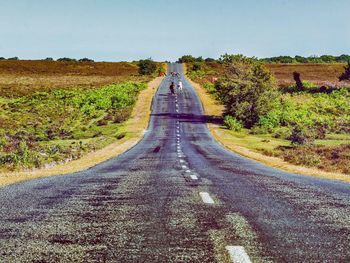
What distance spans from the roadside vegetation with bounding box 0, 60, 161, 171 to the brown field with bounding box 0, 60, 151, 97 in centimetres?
18

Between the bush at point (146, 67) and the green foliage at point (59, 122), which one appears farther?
the bush at point (146, 67)

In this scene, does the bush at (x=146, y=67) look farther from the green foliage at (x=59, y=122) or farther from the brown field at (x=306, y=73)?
the green foliage at (x=59, y=122)

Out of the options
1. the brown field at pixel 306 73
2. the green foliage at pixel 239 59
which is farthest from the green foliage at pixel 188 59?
the green foliage at pixel 239 59

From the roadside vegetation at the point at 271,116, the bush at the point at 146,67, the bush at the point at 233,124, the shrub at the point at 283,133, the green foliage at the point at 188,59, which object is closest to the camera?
the roadside vegetation at the point at 271,116

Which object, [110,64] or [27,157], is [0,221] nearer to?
[27,157]

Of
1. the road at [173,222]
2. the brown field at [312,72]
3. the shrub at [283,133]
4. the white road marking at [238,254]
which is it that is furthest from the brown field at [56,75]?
the white road marking at [238,254]

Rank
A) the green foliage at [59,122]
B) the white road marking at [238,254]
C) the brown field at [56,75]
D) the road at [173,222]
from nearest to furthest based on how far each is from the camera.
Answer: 1. the white road marking at [238,254]
2. the road at [173,222]
3. the green foliage at [59,122]
4. the brown field at [56,75]

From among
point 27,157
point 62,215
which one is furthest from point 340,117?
point 62,215

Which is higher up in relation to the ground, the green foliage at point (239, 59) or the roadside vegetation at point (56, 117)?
the green foliage at point (239, 59)

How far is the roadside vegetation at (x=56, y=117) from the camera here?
31.6 m

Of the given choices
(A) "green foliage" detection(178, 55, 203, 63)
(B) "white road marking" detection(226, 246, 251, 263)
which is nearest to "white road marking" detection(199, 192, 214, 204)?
(B) "white road marking" detection(226, 246, 251, 263)

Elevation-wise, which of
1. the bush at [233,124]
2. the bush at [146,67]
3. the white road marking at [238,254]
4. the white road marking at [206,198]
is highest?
the bush at [146,67]

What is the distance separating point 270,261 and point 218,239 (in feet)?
3.41

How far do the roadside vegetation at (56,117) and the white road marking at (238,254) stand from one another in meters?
18.1
